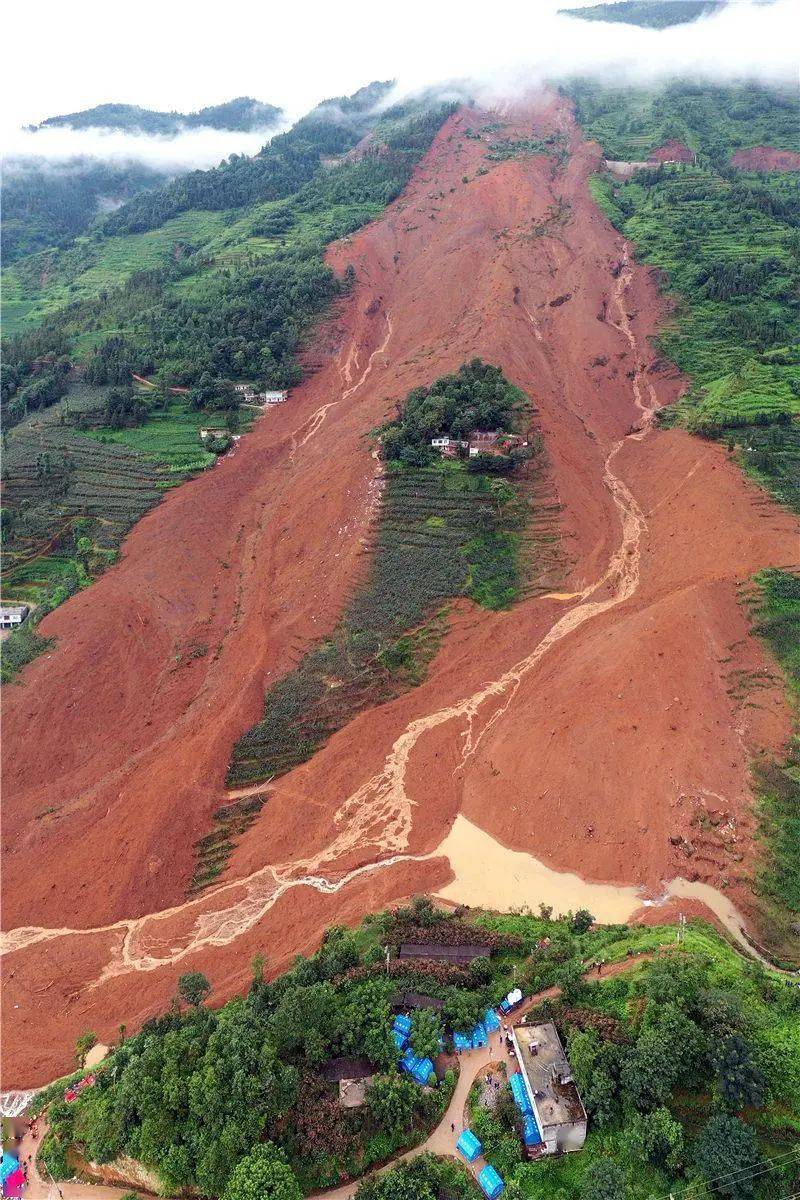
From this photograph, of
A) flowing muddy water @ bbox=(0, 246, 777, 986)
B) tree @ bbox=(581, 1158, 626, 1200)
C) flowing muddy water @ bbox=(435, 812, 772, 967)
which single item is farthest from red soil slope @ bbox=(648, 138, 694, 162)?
tree @ bbox=(581, 1158, 626, 1200)

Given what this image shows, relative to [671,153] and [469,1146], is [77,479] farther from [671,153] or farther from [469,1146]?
[671,153]

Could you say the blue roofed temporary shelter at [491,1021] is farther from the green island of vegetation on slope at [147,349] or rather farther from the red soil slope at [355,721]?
the green island of vegetation on slope at [147,349]

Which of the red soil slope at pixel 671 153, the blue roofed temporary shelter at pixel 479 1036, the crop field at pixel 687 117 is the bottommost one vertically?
the blue roofed temporary shelter at pixel 479 1036

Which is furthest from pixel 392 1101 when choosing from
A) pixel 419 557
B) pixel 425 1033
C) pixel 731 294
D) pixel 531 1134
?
pixel 731 294

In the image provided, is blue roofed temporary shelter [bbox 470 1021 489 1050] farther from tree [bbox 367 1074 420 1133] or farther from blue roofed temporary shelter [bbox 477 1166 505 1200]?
blue roofed temporary shelter [bbox 477 1166 505 1200]

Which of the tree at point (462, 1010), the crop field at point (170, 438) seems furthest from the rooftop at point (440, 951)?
the crop field at point (170, 438)

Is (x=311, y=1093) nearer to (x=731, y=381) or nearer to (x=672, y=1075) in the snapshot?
(x=672, y=1075)
